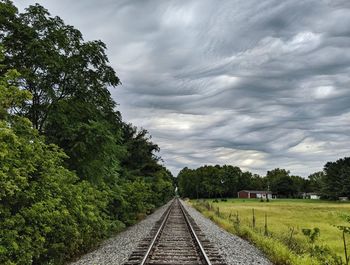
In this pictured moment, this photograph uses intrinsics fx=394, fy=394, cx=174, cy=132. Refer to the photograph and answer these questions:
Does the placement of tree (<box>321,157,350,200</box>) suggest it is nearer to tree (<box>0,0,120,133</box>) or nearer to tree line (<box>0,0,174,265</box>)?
tree line (<box>0,0,174,265</box>)

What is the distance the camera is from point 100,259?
43.9 feet

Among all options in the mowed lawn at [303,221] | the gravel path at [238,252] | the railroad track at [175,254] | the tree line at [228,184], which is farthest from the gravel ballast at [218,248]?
the tree line at [228,184]

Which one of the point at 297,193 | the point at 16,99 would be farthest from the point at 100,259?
the point at 297,193

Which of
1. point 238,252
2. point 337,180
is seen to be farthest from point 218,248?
point 337,180

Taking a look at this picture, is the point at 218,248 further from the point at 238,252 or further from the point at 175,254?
the point at 175,254

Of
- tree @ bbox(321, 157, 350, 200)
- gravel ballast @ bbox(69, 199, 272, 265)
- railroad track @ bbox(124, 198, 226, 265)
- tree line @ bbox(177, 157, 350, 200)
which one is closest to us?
railroad track @ bbox(124, 198, 226, 265)

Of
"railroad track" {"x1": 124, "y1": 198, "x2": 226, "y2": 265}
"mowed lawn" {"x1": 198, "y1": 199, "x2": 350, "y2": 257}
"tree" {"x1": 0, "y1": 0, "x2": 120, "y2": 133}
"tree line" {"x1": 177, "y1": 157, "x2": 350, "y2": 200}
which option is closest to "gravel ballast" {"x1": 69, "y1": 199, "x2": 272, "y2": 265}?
"railroad track" {"x1": 124, "y1": 198, "x2": 226, "y2": 265}

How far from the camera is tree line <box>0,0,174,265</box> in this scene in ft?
30.0

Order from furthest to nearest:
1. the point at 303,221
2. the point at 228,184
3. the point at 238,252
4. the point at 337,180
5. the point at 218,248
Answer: the point at 228,184 < the point at 337,180 < the point at 303,221 < the point at 218,248 < the point at 238,252

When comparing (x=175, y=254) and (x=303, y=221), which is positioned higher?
(x=303, y=221)

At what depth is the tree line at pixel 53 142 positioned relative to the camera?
30.0 ft

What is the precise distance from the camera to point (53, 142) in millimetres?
18250

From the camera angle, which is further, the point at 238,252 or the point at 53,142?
the point at 53,142

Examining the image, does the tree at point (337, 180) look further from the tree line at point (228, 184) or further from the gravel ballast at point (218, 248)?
the gravel ballast at point (218, 248)
